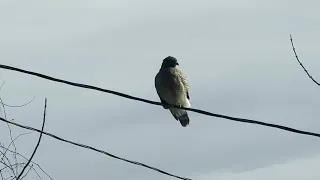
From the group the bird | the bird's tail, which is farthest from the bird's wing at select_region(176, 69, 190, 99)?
the bird's tail

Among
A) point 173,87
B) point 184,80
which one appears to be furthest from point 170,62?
point 173,87

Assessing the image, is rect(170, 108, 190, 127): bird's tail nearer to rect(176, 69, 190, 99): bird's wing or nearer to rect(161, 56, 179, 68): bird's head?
rect(176, 69, 190, 99): bird's wing

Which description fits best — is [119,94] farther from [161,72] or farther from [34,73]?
[161,72]

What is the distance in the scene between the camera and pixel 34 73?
16.8 ft

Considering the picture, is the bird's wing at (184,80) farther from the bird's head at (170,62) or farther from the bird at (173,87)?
the bird's head at (170,62)

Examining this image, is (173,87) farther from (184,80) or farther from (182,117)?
(182,117)

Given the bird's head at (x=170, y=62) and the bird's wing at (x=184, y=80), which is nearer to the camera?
the bird's wing at (x=184, y=80)

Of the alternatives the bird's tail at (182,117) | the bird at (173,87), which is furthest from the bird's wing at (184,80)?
the bird's tail at (182,117)

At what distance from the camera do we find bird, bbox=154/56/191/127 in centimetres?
1085

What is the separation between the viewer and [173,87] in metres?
10.8

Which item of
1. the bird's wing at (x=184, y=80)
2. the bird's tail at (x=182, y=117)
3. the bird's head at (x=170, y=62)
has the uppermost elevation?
the bird's head at (x=170, y=62)

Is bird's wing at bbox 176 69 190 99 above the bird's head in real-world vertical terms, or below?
below

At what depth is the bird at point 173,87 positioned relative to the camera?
35.6 ft

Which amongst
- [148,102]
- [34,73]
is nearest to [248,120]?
[148,102]
